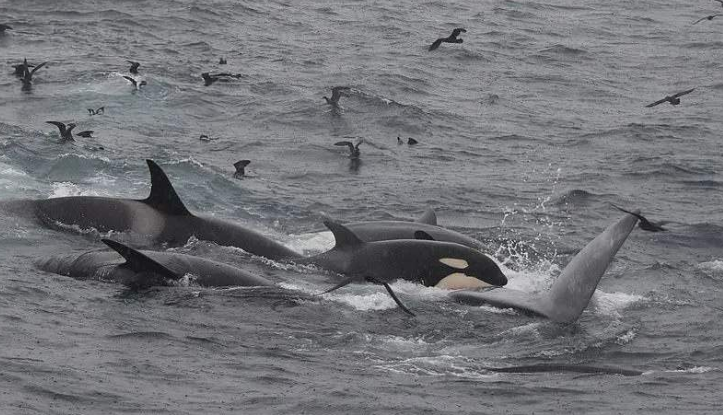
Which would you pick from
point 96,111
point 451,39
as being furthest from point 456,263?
point 451,39

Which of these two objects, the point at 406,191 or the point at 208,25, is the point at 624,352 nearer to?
the point at 406,191

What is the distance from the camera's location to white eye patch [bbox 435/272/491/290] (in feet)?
55.1

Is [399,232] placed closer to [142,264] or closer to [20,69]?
[142,264]

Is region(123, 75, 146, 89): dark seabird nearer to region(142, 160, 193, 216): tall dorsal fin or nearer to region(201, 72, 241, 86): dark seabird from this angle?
region(201, 72, 241, 86): dark seabird

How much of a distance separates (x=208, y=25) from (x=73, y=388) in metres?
32.2

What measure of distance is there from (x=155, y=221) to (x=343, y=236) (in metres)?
2.69

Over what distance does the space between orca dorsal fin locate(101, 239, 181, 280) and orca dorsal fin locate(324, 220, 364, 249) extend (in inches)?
101

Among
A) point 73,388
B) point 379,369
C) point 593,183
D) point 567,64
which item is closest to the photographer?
point 73,388

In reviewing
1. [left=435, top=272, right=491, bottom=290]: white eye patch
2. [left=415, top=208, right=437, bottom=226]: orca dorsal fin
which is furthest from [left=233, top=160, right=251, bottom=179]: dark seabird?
[left=435, top=272, right=491, bottom=290]: white eye patch

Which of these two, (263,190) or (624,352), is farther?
(263,190)

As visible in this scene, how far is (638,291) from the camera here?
58.2 ft

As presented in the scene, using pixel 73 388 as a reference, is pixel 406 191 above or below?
below

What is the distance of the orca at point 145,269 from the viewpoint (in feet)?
50.3

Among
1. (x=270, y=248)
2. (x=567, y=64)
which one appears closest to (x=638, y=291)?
(x=270, y=248)
